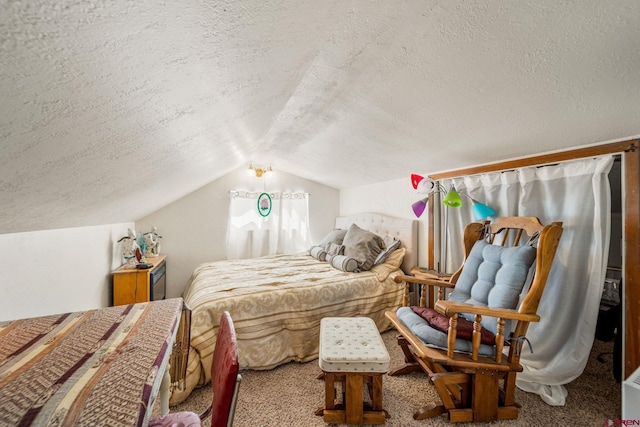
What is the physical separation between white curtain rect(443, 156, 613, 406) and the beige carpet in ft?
0.41

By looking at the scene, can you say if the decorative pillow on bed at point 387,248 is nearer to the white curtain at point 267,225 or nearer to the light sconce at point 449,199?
the light sconce at point 449,199

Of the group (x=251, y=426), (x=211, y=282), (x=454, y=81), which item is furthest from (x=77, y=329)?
(x=454, y=81)

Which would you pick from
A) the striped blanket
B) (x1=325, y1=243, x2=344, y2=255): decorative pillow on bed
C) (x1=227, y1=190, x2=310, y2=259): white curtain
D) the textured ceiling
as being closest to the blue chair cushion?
the textured ceiling

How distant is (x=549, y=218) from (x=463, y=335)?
1.15 m

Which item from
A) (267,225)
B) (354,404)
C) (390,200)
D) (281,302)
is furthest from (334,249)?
(354,404)

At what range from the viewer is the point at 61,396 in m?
0.63

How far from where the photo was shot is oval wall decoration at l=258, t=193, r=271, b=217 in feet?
13.7

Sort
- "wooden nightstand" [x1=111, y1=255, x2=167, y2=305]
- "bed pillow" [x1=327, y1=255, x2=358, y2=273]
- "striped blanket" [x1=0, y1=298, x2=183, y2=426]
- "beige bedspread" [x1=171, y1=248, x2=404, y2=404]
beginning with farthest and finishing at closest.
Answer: "bed pillow" [x1=327, y1=255, x2=358, y2=273] → "wooden nightstand" [x1=111, y1=255, x2=167, y2=305] → "beige bedspread" [x1=171, y1=248, x2=404, y2=404] → "striped blanket" [x1=0, y1=298, x2=183, y2=426]

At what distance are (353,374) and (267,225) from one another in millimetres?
3079

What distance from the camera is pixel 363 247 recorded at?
2.99 m

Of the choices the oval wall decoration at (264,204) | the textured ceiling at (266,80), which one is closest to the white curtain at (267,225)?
the oval wall decoration at (264,204)

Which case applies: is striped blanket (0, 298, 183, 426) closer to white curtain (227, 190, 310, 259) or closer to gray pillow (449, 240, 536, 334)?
gray pillow (449, 240, 536, 334)

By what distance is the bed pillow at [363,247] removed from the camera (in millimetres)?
2879

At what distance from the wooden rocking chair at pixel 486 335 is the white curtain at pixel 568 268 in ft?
0.84
